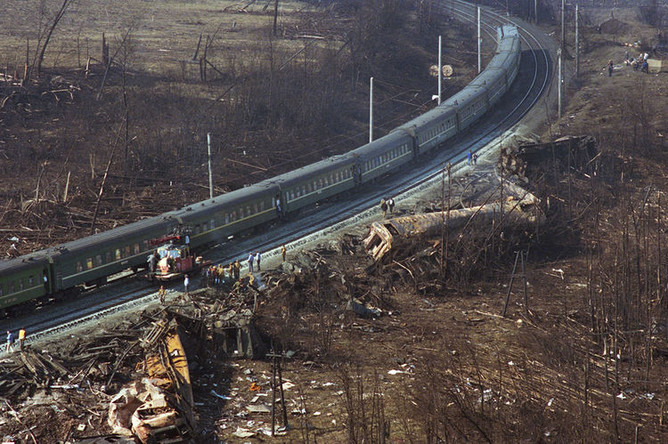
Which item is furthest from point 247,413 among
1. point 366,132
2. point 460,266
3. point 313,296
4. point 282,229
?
point 366,132

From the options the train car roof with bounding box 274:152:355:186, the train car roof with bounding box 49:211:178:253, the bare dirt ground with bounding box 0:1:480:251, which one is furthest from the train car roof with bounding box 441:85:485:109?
the train car roof with bounding box 49:211:178:253

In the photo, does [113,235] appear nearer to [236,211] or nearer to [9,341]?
[236,211]

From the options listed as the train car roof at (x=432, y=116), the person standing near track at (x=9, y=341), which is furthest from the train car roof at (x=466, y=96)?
the person standing near track at (x=9, y=341)

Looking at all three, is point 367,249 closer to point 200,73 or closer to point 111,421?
point 111,421

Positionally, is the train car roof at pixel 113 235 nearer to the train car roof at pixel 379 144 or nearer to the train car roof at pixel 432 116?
the train car roof at pixel 379 144

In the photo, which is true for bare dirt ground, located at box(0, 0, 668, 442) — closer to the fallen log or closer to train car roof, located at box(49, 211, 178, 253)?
the fallen log

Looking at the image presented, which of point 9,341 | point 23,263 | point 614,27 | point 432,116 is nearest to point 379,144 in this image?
point 432,116
